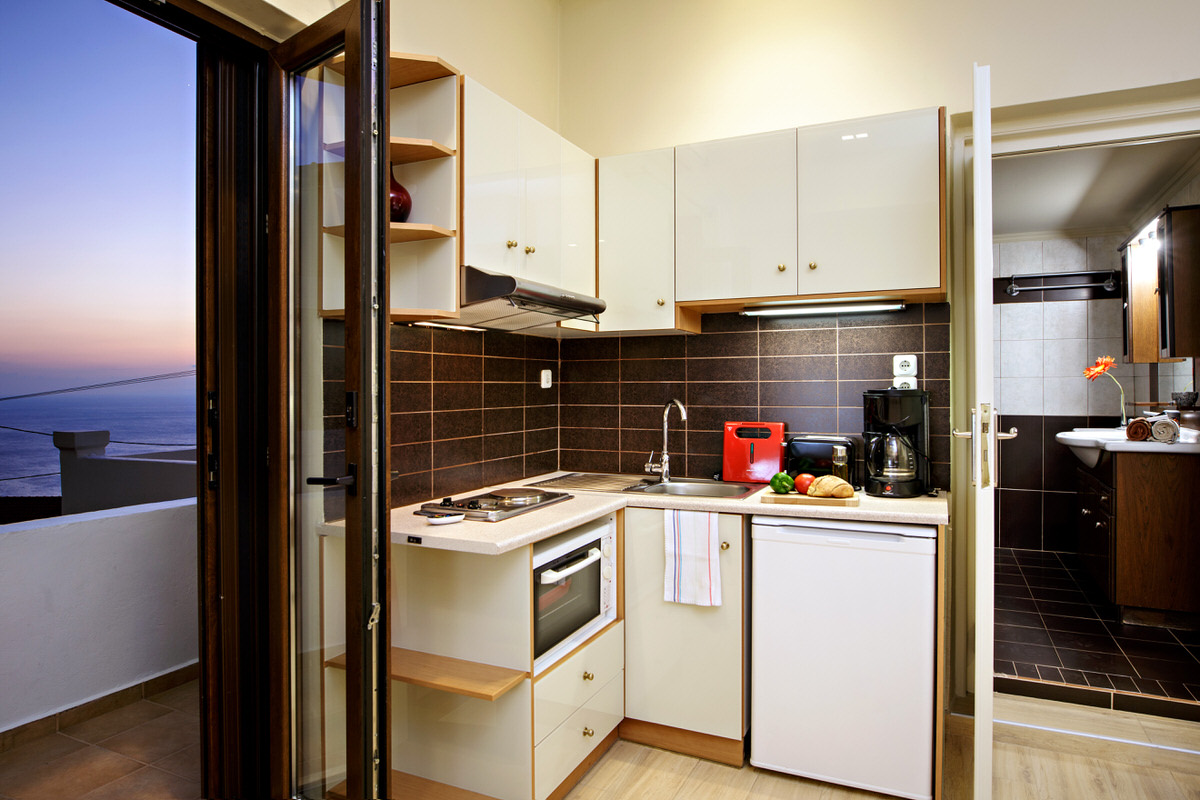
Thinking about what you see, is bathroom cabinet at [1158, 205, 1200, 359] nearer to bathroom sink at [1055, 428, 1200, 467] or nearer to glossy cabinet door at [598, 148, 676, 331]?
bathroom sink at [1055, 428, 1200, 467]

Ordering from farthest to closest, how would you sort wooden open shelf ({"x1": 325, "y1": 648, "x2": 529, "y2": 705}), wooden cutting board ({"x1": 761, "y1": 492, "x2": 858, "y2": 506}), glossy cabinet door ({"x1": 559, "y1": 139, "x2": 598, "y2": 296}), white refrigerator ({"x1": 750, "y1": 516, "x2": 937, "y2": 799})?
glossy cabinet door ({"x1": 559, "y1": 139, "x2": 598, "y2": 296}), wooden cutting board ({"x1": 761, "y1": 492, "x2": 858, "y2": 506}), white refrigerator ({"x1": 750, "y1": 516, "x2": 937, "y2": 799}), wooden open shelf ({"x1": 325, "y1": 648, "x2": 529, "y2": 705})

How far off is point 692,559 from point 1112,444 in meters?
2.33

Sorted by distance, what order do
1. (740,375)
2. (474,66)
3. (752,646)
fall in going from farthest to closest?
(740,375)
(474,66)
(752,646)

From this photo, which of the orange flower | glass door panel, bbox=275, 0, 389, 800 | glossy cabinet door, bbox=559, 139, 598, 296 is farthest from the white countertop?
the orange flower

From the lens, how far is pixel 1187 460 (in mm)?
3062

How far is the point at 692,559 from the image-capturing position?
226 centimetres

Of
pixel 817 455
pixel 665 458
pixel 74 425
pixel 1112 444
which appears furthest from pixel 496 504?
pixel 1112 444

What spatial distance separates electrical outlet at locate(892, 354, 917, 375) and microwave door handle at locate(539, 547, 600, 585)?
4.49 ft

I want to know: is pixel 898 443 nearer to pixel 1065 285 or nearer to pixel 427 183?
pixel 427 183

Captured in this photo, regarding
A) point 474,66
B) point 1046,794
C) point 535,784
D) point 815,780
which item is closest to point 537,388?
point 474,66

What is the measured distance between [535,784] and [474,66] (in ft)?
8.39

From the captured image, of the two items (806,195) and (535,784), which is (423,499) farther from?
(806,195)

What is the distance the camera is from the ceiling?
3.17 metres

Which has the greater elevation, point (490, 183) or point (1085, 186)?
point (1085, 186)
